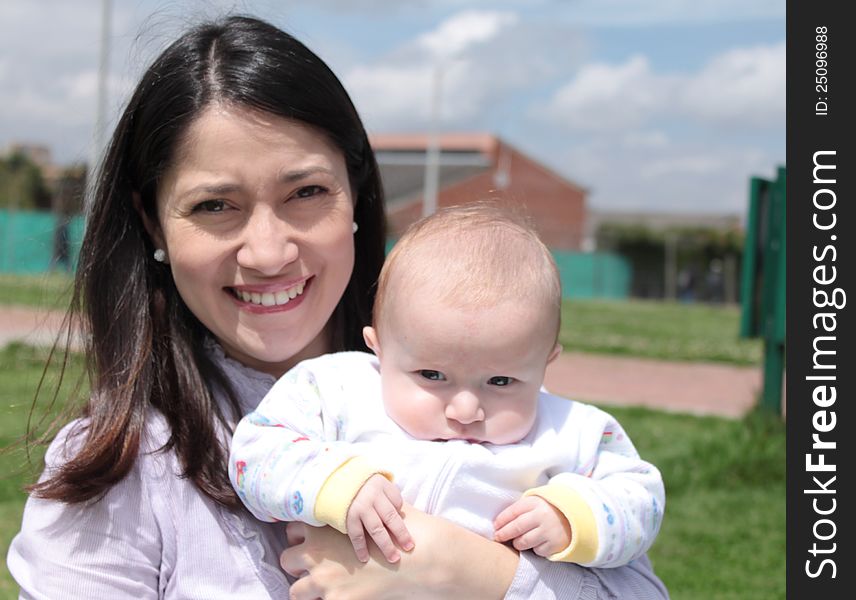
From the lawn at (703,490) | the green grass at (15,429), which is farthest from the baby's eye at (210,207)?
the lawn at (703,490)

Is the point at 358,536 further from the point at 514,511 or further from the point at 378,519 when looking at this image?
the point at 514,511

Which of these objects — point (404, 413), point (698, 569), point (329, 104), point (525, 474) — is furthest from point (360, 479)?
point (698, 569)

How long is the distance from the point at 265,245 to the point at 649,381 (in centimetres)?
1082

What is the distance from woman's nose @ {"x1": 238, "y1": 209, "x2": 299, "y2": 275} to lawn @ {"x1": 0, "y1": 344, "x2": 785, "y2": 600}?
8.26 feet

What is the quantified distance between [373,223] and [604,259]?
135 feet

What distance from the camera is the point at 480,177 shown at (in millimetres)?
46031

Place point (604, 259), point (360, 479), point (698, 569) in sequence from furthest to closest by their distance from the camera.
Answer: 1. point (604, 259)
2. point (698, 569)
3. point (360, 479)

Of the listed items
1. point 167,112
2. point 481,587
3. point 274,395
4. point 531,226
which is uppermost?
point 167,112

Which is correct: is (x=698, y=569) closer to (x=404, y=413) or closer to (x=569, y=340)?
(x=404, y=413)

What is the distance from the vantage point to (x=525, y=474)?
1.92 m

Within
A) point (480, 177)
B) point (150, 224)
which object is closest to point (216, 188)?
point (150, 224)

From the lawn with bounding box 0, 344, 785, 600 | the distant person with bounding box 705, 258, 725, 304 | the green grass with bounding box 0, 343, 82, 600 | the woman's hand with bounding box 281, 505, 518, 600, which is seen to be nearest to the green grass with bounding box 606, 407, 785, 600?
the lawn with bounding box 0, 344, 785, 600

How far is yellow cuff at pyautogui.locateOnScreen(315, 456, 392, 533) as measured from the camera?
5.64 feet

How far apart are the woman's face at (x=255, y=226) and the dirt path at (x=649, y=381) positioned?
253 inches
